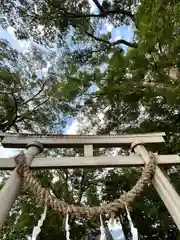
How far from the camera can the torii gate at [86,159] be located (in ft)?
4.78

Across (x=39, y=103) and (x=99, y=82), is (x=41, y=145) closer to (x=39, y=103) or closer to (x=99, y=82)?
(x=99, y=82)

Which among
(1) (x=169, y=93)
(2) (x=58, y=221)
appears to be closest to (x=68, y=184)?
(2) (x=58, y=221)

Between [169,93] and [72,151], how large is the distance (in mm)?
3649

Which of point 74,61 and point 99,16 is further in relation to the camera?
point 99,16

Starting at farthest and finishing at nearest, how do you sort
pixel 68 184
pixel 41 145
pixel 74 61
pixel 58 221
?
pixel 68 184 → pixel 58 221 → pixel 74 61 → pixel 41 145

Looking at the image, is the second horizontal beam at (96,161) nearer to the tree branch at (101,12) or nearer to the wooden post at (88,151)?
the wooden post at (88,151)

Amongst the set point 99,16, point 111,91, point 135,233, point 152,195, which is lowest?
point 135,233

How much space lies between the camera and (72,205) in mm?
1525

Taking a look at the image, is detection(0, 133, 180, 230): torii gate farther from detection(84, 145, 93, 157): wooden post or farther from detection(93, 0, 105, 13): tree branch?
detection(93, 0, 105, 13): tree branch

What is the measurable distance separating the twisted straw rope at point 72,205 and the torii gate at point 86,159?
0.05 m

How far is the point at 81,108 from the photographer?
5.10 metres

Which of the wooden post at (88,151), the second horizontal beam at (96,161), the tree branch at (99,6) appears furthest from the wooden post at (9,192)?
the tree branch at (99,6)

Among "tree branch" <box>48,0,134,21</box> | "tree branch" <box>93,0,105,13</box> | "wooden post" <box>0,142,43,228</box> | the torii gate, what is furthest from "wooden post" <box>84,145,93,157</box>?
"tree branch" <box>93,0,105,13</box>

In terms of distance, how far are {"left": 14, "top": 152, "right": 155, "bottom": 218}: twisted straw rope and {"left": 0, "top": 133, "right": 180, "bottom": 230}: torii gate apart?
0.15 ft
